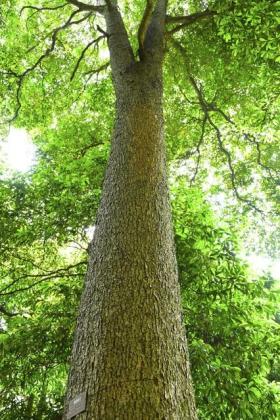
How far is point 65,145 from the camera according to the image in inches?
309

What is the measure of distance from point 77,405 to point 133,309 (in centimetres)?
57

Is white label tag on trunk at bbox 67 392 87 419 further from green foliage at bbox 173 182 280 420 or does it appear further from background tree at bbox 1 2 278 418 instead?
background tree at bbox 1 2 278 418

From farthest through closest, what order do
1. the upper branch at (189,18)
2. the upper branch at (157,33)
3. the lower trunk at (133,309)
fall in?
the upper branch at (189,18), the upper branch at (157,33), the lower trunk at (133,309)

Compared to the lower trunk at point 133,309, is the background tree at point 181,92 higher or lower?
higher

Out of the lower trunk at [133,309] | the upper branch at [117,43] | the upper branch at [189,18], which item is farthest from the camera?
the upper branch at [189,18]

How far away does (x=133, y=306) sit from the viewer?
219 centimetres

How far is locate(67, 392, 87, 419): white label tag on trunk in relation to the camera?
70.2 inches

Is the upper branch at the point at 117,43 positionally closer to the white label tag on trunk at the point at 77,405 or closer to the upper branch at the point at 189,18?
the upper branch at the point at 189,18

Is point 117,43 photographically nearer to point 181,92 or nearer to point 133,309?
point 181,92

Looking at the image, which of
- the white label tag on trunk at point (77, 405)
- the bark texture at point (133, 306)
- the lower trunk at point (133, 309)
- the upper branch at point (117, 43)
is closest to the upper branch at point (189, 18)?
the upper branch at point (117, 43)

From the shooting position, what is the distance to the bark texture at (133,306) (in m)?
1.76

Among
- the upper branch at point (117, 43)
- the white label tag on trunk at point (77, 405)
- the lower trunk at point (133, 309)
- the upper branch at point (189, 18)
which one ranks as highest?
the upper branch at point (189, 18)

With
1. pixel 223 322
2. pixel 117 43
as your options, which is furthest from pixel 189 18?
pixel 223 322

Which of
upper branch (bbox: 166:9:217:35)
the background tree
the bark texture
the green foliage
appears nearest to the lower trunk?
the bark texture
